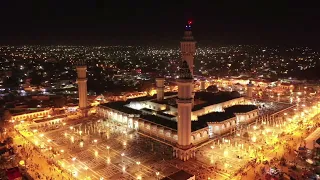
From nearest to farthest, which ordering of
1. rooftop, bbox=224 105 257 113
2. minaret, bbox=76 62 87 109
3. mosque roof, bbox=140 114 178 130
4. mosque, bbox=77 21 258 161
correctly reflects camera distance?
mosque, bbox=77 21 258 161
mosque roof, bbox=140 114 178 130
rooftop, bbox=224 105 257 113
minaret, bbox=76 62 87 109

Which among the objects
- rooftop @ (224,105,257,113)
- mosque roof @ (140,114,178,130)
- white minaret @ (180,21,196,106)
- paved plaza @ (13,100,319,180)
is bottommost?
paved plaza @ (13,100,319,180)

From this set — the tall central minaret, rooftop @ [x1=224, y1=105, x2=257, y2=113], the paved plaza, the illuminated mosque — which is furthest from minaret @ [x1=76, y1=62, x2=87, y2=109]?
rooftop @ [x1=224, y1=105, x2=257, y2=113]

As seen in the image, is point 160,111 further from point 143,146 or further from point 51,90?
point 51,90

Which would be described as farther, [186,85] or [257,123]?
[257,123]

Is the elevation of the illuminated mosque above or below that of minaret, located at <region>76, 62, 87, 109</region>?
below

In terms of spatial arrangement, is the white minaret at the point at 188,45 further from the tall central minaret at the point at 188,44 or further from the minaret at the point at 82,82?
the minaret at the point at 82,82

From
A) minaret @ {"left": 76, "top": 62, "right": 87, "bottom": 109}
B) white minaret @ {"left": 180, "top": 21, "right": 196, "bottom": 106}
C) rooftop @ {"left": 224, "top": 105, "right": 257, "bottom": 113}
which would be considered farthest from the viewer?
minaret @ {"left": 76, "top": 62, "right": 87, "bottom": 109}

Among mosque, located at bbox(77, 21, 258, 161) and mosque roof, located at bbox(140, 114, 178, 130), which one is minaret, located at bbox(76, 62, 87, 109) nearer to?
mosque, located at bbox(77, 21, 258, 161)

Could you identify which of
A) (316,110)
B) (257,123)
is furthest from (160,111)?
(316,110)
